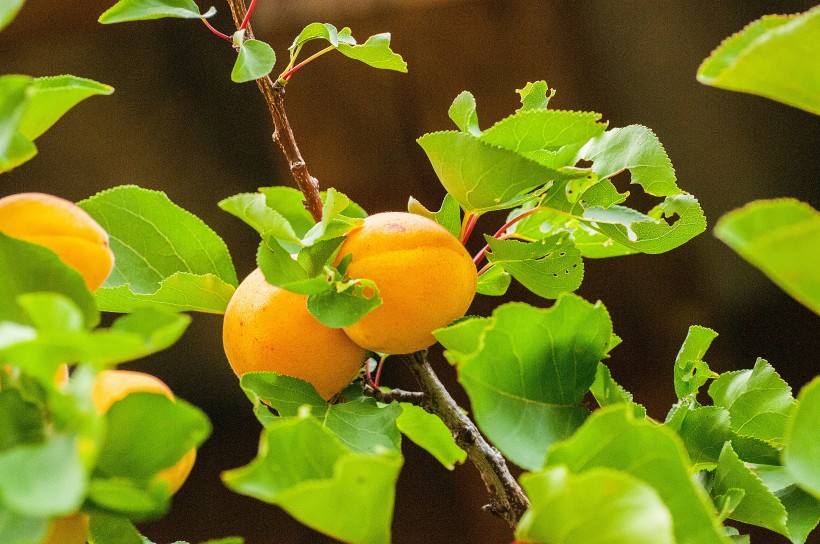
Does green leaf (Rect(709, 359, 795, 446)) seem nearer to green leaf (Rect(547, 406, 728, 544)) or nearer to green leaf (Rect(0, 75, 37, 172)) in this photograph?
green leaf (Rect(547, 406, 728, 544))

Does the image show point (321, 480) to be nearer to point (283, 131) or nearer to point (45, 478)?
point (45, 478)

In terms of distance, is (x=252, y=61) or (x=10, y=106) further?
(x=252, y=61)

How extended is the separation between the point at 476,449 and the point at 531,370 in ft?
0.31

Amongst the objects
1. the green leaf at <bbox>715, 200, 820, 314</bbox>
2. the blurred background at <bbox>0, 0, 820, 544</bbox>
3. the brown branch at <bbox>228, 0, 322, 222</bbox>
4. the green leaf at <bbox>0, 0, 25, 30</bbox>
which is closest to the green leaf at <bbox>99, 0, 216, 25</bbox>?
the brown branch at <bbox>228, 0, 322, 222</bbox>

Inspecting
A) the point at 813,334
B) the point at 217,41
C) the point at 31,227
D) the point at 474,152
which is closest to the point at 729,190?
the point at 813,334

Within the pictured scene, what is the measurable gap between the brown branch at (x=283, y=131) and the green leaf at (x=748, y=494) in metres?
0.17

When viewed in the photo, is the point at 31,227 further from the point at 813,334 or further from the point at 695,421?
the point at 813,334

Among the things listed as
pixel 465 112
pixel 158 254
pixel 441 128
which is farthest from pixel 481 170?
pixel 441 128

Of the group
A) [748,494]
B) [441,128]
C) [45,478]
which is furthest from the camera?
[441,128]

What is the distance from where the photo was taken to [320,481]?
0.50 ft

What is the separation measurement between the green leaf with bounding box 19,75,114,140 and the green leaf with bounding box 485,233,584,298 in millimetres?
150

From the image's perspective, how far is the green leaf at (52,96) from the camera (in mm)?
195

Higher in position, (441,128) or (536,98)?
(536,98)

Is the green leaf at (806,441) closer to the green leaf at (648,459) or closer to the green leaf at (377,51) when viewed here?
the green leaf at (648,459)
